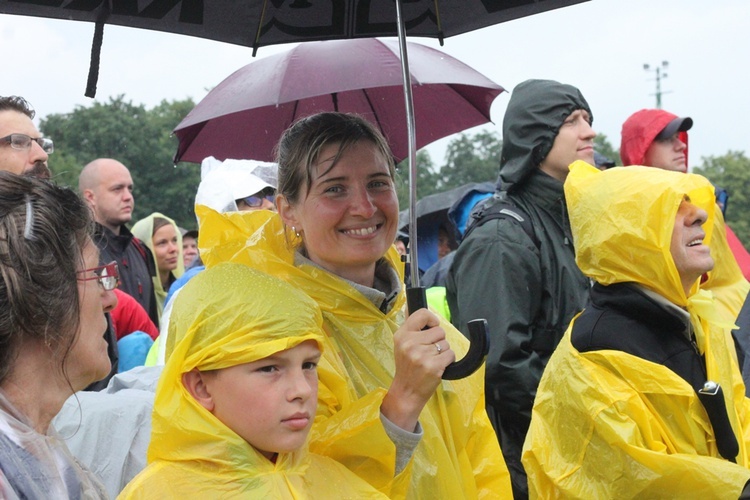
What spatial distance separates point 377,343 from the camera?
120 inches

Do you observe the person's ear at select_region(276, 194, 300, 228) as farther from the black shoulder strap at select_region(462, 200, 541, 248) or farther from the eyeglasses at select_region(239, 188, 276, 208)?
the eyeglasses at select_region(239, 188, 276, 208)

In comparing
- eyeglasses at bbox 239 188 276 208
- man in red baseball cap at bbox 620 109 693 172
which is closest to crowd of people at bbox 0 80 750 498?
eyeglasses at bbox 239 188 276 208

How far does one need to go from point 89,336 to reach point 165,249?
6.74 meters

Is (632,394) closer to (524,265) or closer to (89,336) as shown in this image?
(524,265)

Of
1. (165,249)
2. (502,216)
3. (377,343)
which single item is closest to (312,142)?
(377,343)

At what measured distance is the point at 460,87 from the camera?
4.53 metres

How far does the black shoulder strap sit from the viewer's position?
4.42m

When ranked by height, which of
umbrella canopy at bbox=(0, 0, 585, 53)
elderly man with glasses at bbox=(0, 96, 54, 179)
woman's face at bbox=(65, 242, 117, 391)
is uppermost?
umbrella canopy at bbox=(0, 0, 585, 53)

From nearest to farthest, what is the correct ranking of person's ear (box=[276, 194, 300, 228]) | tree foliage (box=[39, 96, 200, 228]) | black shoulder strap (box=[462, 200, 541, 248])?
1. person's ear (box=[276, 194, 300, 228])
2. black shoulder strap (box=[462, 200, 541, 248])
3. tree foliage (box=[39, 96, 200, 228])

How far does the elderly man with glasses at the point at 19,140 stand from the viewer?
13.5 ft

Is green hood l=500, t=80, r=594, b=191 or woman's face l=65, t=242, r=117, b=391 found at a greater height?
green hood l=500, t=80, r=594, b=191

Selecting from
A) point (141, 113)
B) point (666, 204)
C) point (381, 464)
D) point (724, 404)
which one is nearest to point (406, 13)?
point (666, 204)

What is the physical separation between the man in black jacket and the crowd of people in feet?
7.30

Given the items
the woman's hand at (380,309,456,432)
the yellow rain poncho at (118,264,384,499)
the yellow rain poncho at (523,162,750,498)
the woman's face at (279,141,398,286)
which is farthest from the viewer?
the yellow rain poncho at (523,162,750,498)
